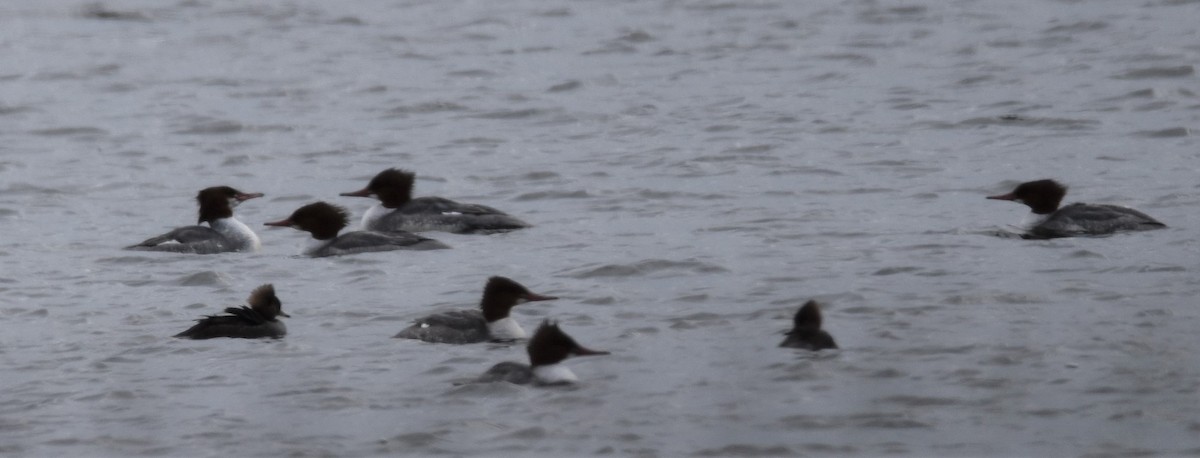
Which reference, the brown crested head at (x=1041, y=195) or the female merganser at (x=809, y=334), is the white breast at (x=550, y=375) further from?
the brown crested head at (x=1041, y=195)

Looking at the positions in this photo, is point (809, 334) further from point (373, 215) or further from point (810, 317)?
point (373, 215)

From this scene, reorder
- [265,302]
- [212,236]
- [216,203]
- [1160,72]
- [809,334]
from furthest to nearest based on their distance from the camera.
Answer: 1. [1160,72]
2. [216,203]
3. [212,236]
4. [265,302]
5. [809,334]

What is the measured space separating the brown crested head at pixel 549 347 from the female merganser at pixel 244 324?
203 centimetres

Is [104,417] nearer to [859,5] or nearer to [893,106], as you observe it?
[893,106]

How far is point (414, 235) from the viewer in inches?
562

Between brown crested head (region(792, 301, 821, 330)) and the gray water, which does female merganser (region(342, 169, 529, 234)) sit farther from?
brown crested head (region(792, 301, 821, 330))

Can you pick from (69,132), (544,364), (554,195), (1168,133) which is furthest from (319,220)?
(1168,133)

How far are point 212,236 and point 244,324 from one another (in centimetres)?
346

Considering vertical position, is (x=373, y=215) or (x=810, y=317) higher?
(x=810, y=317)

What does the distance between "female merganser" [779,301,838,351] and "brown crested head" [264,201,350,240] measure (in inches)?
196

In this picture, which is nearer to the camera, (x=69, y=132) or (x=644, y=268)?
(x=644, y=268)

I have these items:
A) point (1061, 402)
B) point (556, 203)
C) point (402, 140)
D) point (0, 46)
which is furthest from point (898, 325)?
point (0, 46)

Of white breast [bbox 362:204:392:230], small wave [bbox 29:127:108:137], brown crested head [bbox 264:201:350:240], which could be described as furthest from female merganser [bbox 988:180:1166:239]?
small wave [bbox 29:127:108:137]

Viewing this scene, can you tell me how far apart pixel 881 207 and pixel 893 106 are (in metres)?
5.48
